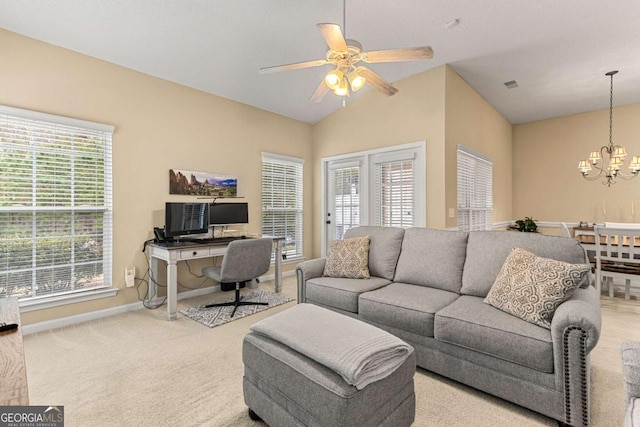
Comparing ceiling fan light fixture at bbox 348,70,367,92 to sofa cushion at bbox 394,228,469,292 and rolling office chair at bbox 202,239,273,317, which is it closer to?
sofa cushion at bbox 394,228,469,292

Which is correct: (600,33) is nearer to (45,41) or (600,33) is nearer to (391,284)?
(391,284)

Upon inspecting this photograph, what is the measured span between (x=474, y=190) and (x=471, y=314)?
3402 millimetres

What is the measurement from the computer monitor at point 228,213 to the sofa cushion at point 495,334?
10.3 feet

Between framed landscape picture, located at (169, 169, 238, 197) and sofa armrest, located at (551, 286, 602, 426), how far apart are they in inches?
157

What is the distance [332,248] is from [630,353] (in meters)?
2.36

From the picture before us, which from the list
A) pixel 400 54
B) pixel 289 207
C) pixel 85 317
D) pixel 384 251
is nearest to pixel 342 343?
pixel 384 251

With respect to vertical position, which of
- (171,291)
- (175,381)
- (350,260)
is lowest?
(175,381)

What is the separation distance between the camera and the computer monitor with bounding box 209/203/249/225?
422 centimetres

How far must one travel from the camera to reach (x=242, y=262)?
3.36 metres

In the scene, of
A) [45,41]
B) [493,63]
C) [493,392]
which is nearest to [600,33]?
[493,63]

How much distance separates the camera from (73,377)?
7.31ft

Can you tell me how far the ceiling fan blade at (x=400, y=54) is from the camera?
89.0 inches

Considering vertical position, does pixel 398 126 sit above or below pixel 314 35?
below

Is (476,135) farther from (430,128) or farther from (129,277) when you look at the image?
(129,277)
